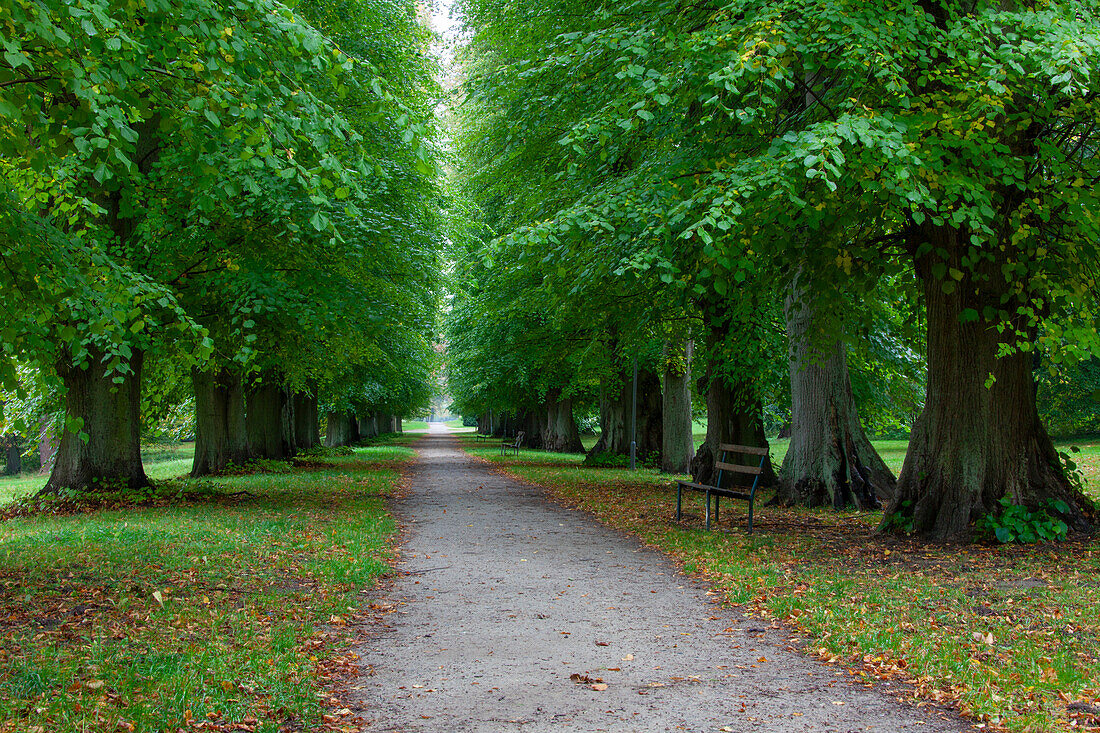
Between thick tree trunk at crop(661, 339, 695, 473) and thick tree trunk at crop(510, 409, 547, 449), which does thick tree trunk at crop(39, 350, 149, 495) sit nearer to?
thick tree trunk at crop(661, 339, 695, 473)

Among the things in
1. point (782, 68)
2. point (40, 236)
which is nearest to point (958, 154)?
point (782, 68)

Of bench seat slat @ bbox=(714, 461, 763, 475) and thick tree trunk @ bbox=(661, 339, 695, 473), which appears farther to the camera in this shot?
thick tree trunk @ bbox=(661, 339, 695, 473)

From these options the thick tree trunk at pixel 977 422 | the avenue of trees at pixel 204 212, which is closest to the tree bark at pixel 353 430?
the avenue of trees at pixel 204 212

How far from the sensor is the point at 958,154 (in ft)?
25.7

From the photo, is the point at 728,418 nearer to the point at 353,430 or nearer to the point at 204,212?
the point at 204,212

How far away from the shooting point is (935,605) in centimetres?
616

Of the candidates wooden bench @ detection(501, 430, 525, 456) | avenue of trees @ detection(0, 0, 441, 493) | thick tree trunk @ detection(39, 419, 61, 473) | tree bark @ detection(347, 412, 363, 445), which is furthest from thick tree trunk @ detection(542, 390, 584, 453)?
thick tree trunk @ detection(39, 419, 61, 473)

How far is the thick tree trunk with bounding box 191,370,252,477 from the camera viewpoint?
1970cm

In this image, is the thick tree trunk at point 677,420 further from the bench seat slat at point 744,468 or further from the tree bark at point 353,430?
the tree bark at point 353,430

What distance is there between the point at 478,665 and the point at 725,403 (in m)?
11.0

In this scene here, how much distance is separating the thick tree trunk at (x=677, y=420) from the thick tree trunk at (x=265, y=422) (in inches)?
431

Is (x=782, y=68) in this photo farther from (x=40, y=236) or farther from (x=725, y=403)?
(x=725, y=403)

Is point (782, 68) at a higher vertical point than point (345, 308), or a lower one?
higher

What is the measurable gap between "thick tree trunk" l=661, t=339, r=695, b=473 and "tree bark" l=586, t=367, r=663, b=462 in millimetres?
2539
